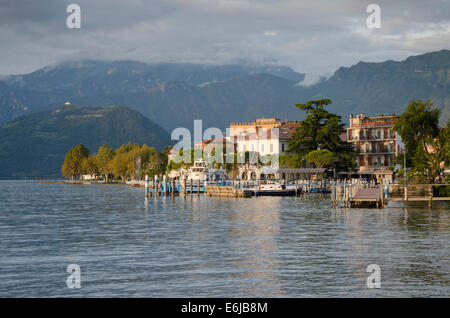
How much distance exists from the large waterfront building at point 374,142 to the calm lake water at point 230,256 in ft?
291

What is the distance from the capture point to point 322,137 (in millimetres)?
133750

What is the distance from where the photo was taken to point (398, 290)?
2580 cm

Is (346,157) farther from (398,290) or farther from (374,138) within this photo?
(398,290)

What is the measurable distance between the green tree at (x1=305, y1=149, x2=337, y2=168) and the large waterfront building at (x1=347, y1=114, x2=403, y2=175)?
17.7 m

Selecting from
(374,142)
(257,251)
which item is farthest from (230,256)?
(374,142)

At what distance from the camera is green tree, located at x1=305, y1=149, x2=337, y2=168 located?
418ft

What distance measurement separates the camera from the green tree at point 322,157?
127500 millimetres

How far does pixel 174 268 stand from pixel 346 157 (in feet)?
342

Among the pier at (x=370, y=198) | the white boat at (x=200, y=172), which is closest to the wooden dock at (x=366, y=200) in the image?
the pier at (x=370, y=198)
